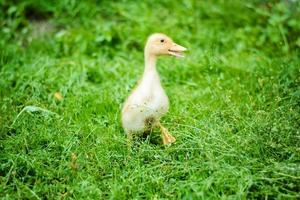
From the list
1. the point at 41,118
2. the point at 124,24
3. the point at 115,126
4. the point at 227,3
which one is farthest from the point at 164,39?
the point at 227,3

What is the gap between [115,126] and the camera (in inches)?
152

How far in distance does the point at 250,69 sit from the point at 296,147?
5.47 feet

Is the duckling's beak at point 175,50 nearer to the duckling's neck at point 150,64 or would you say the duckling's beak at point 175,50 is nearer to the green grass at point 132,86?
the duckling's neck at point 150,64

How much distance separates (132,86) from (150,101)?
109cm

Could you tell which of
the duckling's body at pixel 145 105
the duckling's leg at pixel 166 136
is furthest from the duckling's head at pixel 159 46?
the duckling's leg at pixel 166 136

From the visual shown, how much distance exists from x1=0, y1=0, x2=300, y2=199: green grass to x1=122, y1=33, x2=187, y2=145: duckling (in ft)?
0.31

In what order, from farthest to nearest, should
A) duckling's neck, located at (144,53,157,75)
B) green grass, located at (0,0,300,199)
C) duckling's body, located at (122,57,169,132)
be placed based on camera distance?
duckling's neck, located at (144,53,157,75), duckling's body, located at (122,57,169,132), green grass, located at (0,0,300,199)

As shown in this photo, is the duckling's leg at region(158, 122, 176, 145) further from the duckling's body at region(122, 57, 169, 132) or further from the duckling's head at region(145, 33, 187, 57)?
the duckling's head at region(145, 33, 187, 57)

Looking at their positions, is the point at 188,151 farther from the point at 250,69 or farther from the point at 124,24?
the point at 124,24

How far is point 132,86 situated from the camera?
4.53 meters

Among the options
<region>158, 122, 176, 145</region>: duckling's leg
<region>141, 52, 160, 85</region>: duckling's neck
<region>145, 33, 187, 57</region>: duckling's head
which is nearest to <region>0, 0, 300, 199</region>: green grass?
<region>158, 122, 176, 145</region>: duckling's leg

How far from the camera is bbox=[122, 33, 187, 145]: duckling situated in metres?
3.46

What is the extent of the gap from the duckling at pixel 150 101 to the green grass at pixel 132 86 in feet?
0.31

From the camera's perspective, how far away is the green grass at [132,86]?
3164 mm
